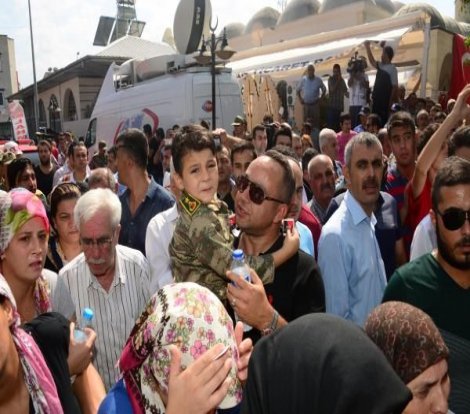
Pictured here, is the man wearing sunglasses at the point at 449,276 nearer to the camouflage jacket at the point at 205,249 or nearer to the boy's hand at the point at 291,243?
the boy's hand at the point at 291,243

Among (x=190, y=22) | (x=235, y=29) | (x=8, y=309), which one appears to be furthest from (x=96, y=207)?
(x=235, y=29)

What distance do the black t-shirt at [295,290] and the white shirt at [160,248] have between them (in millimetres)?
918

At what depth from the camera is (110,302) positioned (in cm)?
315

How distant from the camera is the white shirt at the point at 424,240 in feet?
10.1

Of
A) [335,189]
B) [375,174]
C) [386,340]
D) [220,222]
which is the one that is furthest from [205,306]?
[335,189]

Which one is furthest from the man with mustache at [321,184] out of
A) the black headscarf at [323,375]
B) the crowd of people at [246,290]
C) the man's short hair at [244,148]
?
the black headscarf at [323,375]

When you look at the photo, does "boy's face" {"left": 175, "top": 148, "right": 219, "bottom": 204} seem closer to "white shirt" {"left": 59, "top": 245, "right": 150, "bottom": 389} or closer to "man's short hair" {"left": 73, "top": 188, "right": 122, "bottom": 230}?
"man's short hair" {"left": 73, "top": 188, "right": 122, "bottom": 230}

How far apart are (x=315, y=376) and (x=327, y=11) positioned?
38.2 m

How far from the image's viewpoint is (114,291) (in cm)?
318

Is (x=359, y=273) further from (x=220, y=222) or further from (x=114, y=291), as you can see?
(x=114, y=291)

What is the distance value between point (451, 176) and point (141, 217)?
110 inches

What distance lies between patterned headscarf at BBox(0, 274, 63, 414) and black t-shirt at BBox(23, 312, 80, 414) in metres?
0.07

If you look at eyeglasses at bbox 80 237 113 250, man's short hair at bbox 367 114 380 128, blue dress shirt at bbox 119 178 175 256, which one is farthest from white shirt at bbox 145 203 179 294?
man's short hair at bbox 367 114 380 128

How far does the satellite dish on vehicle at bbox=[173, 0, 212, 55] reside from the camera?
776 inches
